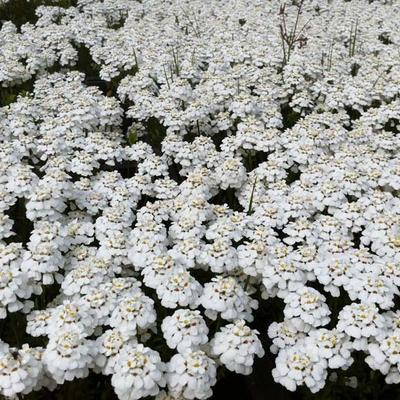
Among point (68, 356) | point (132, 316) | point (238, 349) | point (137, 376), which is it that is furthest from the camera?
point (132, 316)

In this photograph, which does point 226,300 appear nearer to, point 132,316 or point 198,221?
point 132,316

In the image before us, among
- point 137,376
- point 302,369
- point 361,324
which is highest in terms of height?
point 137,376

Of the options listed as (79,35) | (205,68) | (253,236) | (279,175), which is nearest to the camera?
(253,236)

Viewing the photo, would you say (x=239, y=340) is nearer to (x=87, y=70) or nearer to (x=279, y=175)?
(x=279, y=175)

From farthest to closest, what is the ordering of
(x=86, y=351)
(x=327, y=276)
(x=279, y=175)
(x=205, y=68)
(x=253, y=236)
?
(x=205, y=68) → (x=279, y=175) → (x=253, y=236) → (x=327, y=276) → (x=86, y=351)

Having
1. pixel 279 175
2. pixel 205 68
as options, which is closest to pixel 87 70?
pixel 205 68

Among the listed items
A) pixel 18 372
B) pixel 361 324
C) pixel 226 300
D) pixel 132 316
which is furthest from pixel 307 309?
pixel 18 372

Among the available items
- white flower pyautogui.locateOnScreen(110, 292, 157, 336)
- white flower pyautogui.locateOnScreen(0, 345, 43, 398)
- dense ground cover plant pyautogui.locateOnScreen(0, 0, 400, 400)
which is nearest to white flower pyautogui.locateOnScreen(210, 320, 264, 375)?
dense ground cover plant pyautogui.locateOnScreen(0, 0, 400, 400)

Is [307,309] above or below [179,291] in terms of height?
below

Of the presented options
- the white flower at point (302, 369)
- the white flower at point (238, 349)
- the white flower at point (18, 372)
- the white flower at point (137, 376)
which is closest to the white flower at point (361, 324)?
the white flower at point (302, 369)
